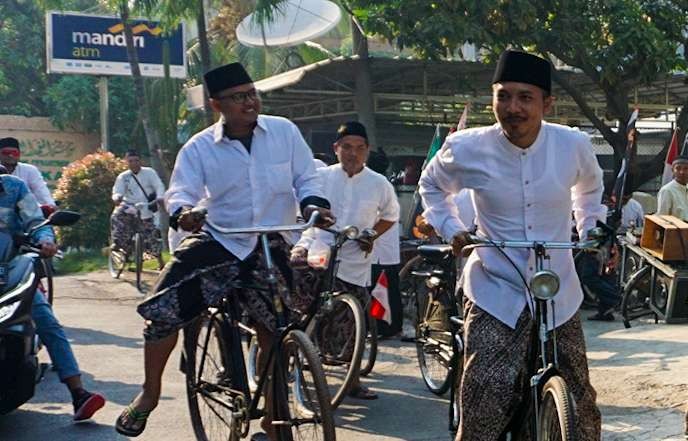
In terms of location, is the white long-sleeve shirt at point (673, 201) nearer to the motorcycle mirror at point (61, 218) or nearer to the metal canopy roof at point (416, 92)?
the metal canopy roof at point (416, 92)

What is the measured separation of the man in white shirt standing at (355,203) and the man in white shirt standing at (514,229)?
10.6 feet

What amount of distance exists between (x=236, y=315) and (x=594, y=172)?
1870 millimetres

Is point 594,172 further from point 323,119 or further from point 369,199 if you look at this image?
point 323,119

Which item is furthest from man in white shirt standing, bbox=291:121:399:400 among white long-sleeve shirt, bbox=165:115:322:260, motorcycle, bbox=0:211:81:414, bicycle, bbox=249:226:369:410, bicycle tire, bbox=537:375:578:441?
bicycle tire, bbox=537:375:578:441

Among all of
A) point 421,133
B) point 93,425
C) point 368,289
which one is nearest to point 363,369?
point 368,289

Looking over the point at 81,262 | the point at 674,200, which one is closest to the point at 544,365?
the point at 674,200

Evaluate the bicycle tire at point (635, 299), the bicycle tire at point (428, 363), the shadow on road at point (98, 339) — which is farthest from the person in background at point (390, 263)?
the bicycle tire at point (635, 299)

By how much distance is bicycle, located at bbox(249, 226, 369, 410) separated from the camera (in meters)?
6.75

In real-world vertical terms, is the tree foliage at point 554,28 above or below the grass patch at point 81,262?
above

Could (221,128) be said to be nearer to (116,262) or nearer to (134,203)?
(134,203)

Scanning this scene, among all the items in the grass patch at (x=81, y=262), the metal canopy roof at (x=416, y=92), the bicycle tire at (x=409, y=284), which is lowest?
the grass patch at (x=81, y=262)

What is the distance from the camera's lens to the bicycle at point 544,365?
3688 millimetres

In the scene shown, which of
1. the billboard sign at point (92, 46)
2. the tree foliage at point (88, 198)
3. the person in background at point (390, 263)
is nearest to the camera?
the person in background at point (390, 263)

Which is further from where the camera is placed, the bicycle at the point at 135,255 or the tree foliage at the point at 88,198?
the tree foliage at the point at 88,198
